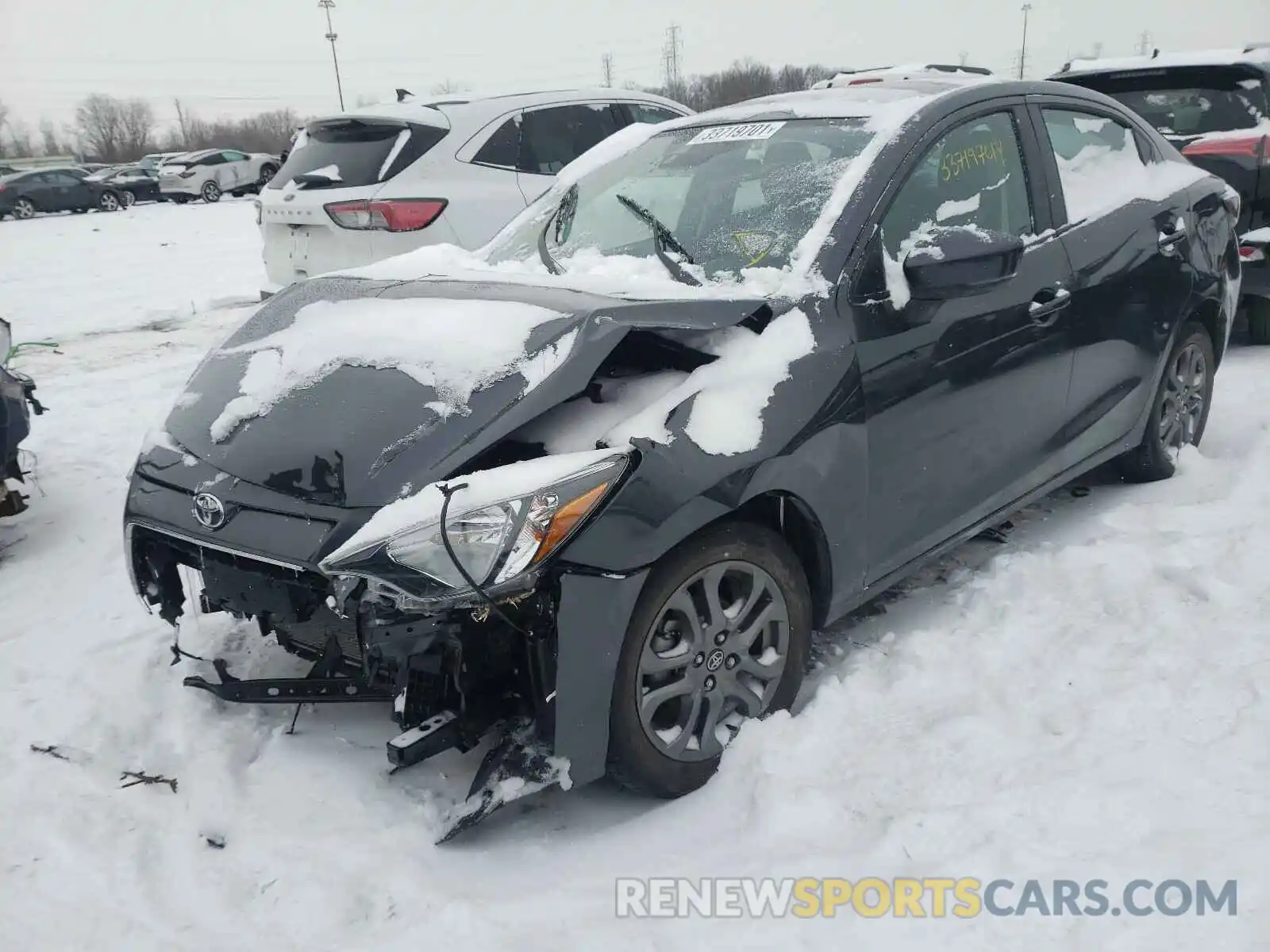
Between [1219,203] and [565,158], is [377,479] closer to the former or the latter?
[1219,203]

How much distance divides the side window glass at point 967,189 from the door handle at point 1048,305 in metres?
0.23

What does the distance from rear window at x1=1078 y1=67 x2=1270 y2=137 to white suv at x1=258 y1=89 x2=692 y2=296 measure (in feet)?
11.9

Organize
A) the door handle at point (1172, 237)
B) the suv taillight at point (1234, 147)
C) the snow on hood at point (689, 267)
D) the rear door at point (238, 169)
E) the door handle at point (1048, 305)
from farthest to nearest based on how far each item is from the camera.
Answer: the rear door at point (238, 169) → the suv taillight at point (1234, 147) → the door handle at point (1172, 237) → the door handle at point (1048, 305) → the snow on hood at point (689, 267)

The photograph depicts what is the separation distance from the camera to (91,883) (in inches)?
89.3

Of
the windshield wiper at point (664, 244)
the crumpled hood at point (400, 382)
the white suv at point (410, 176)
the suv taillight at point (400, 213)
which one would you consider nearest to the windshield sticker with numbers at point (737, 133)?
the windshield wiper at point (664, 244)

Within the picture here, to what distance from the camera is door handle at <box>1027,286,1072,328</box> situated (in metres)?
3.26

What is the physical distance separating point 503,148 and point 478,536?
485cm

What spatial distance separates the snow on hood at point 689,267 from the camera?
2729 mm

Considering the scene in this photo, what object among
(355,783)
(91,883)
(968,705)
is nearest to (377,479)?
(355,783)

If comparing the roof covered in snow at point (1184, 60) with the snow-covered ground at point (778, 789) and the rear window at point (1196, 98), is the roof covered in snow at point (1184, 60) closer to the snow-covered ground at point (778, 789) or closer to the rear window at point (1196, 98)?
the rear window at point (1196, 98)

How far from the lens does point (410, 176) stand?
605 cm

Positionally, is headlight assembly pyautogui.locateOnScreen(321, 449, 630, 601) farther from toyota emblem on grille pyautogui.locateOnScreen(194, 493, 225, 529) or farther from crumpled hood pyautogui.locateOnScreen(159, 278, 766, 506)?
toyota emblem on grille pyautogui.locateOnScreen(194, 493, 225, 529)

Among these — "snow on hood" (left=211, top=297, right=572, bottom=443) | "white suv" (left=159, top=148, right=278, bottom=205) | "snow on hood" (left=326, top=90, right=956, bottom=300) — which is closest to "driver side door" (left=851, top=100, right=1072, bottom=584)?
"snow on hood" (left=326, top=90, right=956, bottom=300)

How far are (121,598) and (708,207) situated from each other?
8.48ft
